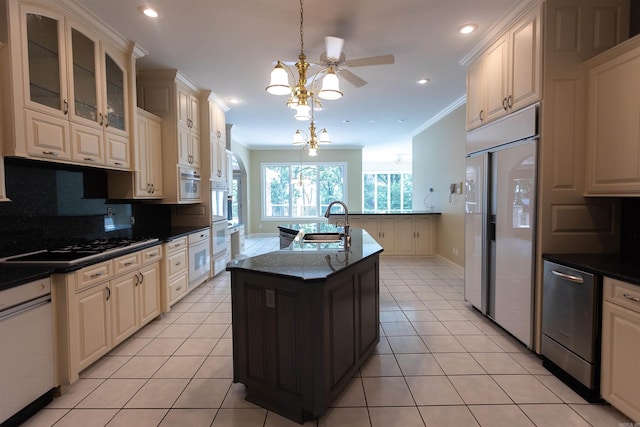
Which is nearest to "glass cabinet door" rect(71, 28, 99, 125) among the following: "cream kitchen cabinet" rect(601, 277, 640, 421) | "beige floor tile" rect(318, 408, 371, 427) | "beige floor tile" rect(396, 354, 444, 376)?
"beige floor tile" rect(318, 408, 371, 427)

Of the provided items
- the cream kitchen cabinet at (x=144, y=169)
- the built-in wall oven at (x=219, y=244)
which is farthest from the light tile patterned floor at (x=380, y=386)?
the built-in wall oven at (x=219, y=244)

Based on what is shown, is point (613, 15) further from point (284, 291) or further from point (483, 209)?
point (284, 291)

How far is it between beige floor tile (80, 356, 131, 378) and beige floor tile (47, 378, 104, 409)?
6 cm

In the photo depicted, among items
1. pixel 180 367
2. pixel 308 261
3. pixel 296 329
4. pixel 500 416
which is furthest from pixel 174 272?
pixel 500 416

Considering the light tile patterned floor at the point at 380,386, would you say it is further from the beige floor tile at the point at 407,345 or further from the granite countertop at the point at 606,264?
the granite countertop at the point at 606,264

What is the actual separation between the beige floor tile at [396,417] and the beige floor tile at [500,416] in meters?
0.36

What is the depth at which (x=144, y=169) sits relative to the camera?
11.4 feet

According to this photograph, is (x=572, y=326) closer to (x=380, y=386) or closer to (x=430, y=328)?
(x=430, y=328)

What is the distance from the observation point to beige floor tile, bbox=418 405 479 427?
178cm

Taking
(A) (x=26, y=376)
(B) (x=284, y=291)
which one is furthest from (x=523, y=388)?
(A) (x=26, y=376)

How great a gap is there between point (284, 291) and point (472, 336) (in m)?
2.07

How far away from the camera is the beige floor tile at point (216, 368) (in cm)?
229

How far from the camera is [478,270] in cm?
323

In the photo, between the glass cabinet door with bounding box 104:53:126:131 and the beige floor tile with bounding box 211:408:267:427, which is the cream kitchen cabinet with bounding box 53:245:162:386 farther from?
the glass cabinet door with bounding box 104:53:126:131
